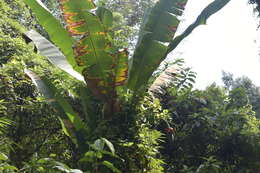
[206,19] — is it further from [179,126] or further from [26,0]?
[26,0]

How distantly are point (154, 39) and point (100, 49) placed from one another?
0.59 m

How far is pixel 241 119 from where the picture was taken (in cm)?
366

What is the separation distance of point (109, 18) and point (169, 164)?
1859mm

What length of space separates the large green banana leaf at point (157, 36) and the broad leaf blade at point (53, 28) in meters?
0.66

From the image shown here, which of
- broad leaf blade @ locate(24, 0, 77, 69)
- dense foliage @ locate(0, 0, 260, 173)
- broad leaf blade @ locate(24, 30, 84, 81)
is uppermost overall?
broad leaf blade @ locate(24, 0, 77, 69)

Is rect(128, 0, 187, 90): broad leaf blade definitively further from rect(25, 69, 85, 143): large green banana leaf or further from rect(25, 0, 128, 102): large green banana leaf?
rect(25, 69, 85, 143): large green banana leaf

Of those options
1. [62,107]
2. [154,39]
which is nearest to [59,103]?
[62,107]

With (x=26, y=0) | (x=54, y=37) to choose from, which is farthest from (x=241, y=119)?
(x=26, y=0)

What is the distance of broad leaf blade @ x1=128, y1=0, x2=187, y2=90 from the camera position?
→ 3.11 metres

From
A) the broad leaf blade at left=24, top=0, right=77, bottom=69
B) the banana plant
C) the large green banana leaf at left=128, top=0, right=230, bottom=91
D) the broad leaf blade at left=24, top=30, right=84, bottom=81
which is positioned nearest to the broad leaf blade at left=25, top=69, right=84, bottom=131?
the banana plant

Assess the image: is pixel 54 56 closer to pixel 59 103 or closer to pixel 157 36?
pixel 59 103

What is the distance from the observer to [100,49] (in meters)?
2.91

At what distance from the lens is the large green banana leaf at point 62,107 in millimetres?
2949

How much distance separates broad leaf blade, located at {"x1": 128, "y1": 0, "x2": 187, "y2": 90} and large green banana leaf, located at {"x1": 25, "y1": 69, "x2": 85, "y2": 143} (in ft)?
2.15
